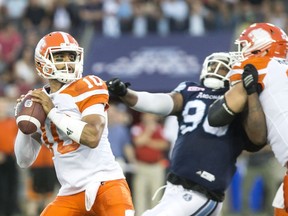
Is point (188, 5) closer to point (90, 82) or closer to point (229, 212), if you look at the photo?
point (229, 212)

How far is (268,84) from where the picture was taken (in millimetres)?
5836

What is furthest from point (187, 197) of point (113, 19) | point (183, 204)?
point (113, 19)

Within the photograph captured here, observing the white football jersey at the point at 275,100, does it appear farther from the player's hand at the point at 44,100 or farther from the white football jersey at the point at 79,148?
the player's hand at the point at 44,100

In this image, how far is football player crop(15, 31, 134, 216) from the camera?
5.59 metres

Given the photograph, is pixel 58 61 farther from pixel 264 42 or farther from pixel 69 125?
pixel 264 42

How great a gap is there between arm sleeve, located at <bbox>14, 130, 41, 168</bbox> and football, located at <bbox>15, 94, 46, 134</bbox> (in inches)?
9.3

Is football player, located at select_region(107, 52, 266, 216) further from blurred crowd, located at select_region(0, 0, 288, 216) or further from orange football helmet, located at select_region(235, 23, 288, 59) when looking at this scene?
blurred crowd, located at select_region(0, 0, 288, 216)

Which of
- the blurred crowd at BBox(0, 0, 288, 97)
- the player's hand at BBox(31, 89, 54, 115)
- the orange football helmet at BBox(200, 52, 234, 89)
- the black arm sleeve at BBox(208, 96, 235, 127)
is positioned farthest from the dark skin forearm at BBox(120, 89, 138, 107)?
the blurred crowd at BBox(0, 0, 288, 97)

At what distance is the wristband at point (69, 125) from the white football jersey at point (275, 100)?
115 cm

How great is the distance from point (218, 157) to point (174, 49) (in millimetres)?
7414

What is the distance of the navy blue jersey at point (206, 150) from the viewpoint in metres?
6.17

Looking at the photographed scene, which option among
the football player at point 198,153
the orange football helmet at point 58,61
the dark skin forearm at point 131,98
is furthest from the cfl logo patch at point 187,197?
the orange football helmet at point 58,61

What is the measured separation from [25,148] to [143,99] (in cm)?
99

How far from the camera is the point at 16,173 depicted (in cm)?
1163
